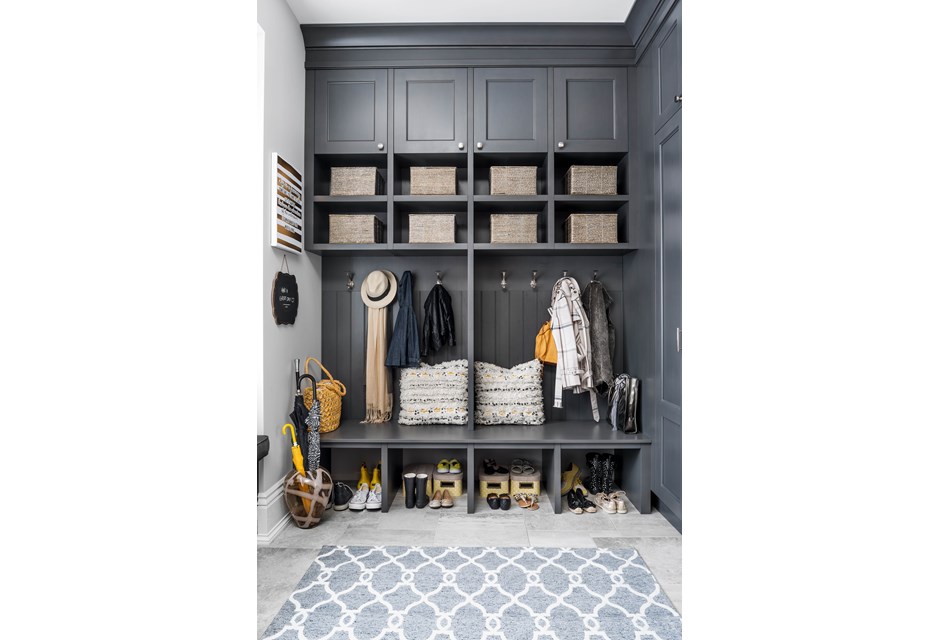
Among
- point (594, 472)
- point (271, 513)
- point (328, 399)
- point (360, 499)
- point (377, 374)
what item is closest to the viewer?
point (271, 513)

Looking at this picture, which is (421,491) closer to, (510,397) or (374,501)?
(374,501)

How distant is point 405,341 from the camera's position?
299cm

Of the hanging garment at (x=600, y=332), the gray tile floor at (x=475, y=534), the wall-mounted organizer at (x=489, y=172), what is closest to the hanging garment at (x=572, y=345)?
the hanging garment at (x=600, y=332)

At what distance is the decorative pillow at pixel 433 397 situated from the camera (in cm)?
293

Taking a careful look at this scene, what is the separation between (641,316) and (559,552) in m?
1.34

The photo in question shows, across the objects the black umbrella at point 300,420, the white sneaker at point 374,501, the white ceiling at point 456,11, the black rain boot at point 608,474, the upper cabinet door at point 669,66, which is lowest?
the white sneaker at point 374,501

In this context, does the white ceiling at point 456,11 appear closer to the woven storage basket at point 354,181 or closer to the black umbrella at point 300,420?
the woven storage basket at point 354,181

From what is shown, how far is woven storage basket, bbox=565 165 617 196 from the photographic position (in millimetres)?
2811

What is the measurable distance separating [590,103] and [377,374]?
208 cm

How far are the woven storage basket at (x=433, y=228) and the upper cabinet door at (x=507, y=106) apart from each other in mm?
460

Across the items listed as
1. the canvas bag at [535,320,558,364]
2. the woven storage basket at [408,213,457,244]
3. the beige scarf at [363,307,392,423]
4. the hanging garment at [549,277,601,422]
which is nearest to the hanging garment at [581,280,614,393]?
the hanging garment at [549,277,601,422]

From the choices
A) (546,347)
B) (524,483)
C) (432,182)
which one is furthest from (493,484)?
(432,182)

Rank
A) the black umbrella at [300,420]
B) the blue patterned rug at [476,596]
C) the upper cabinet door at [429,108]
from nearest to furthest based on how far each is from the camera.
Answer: the blue patterned rug at [476,596], the black umbrella at [300,420], the upper cabinet door at [429,108]
